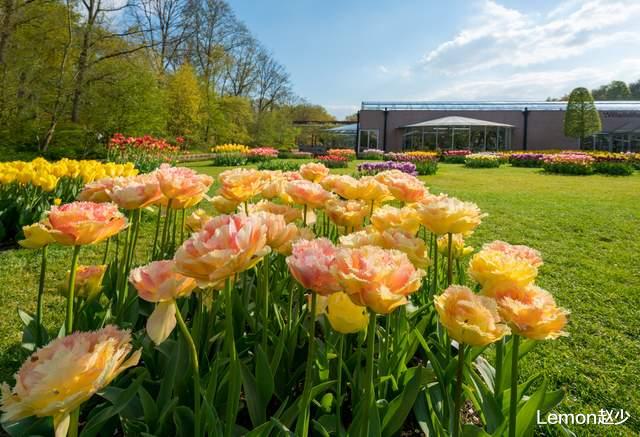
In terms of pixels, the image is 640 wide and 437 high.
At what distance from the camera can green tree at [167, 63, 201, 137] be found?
20734mm

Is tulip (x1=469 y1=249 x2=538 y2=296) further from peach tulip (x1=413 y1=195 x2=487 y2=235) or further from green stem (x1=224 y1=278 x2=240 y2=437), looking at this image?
green stem (x1=224 y1=278 x2=240 y2=437)

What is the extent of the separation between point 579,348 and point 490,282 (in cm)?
172

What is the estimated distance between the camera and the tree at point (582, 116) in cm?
2105

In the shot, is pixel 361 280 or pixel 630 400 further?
pixel 630 400

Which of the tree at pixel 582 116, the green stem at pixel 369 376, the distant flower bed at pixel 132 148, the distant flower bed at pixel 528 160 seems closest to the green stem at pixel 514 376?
the green stem at pixel 369 376

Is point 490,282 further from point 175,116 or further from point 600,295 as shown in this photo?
point 175,116

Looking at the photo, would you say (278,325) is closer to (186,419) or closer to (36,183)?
(186,419)

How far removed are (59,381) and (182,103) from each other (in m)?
22.6

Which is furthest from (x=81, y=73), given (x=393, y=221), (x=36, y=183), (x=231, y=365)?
(x=231, y=365)

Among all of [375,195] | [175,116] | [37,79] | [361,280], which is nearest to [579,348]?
[375,195]

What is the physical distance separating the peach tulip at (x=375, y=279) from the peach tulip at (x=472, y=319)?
0.40ft

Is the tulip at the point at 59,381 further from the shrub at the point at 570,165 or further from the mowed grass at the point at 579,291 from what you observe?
the shrub at the point at 570,165

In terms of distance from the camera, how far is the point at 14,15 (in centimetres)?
920

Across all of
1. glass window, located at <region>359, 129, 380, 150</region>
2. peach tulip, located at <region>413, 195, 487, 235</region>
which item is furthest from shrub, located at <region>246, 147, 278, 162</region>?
glass window, located at <region>359, 129, 380, 150</region>
